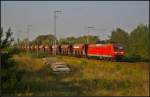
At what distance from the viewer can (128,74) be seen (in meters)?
34.3

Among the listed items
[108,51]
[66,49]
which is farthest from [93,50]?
[66,49]

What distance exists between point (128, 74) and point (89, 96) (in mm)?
14931

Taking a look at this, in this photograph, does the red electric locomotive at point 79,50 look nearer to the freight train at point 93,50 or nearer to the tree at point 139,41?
the freight train at point 93,50

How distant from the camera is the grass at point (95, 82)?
22.5m

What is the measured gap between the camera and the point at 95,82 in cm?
2848

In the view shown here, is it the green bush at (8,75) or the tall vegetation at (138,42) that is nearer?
the green bush at (8,75)

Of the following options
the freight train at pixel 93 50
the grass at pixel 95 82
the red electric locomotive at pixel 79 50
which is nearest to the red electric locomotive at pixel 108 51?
the freight train at pixel 93 50

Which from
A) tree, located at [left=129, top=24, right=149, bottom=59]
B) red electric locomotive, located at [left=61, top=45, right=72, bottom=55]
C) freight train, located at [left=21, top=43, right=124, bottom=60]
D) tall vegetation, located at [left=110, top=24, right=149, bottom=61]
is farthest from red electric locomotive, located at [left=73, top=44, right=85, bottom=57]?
tree, located at [left=129, top=24, right=149, bottom=59]

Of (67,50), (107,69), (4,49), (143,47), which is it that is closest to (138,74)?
(107,69)

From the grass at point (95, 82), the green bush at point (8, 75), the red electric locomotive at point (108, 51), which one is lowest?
the grass at point (95, 82)

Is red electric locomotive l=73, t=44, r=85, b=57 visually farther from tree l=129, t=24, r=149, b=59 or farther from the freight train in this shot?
tree l=129, t=24, r=149, b=59

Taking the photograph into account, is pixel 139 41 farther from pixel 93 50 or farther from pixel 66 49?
pixel 93 50

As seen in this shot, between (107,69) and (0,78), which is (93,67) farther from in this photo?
(0,78)

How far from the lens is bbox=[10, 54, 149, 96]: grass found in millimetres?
22475
